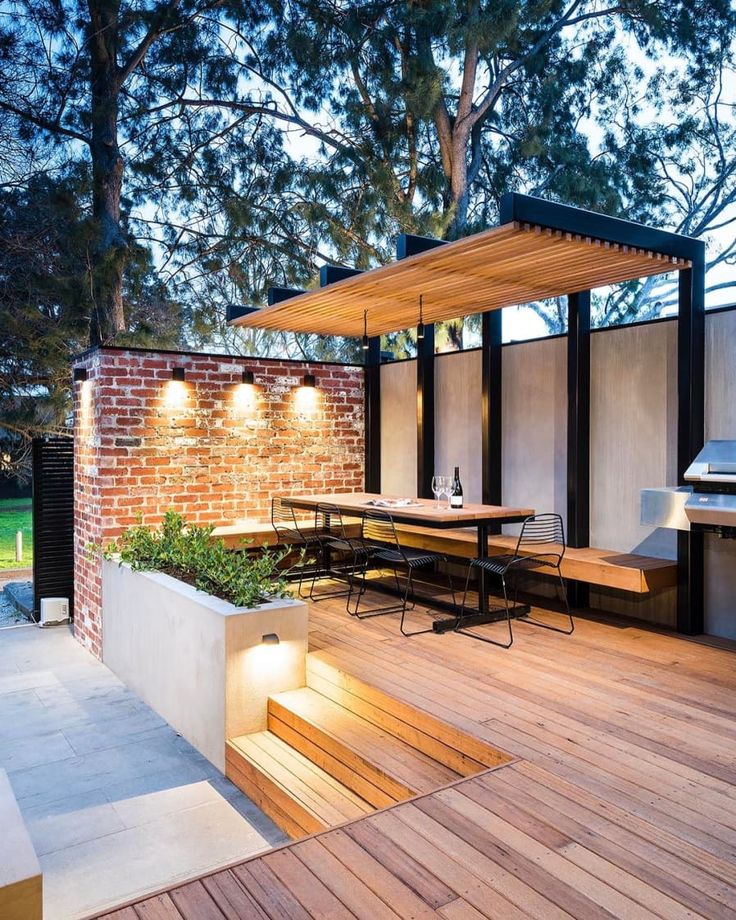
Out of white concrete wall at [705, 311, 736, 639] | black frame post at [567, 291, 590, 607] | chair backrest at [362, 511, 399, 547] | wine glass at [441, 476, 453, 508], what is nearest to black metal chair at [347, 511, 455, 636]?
chair backrest at [362, 511, 399, 547]

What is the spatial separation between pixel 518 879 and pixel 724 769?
124cm

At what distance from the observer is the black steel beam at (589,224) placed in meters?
3.88

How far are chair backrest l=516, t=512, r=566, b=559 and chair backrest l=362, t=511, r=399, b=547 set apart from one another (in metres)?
0.94

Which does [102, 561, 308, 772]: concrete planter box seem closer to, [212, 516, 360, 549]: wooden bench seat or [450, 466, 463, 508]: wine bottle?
[212, 516, 360, 549]: wooden bench seat

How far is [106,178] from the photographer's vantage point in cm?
898

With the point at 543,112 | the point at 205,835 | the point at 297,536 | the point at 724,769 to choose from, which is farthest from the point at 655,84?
the point at 205,835

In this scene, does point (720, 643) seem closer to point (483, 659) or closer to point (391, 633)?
point (483, 659)

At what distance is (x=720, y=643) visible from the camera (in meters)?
4.73

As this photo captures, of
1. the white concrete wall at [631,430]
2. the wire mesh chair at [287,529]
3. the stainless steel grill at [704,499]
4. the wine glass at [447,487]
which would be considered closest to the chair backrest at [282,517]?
the wire mesh chair at [287,529]

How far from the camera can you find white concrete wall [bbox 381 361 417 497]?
7676 millimetres

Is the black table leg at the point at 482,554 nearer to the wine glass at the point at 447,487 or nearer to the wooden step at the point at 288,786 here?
the wine glass at the point at 447,487

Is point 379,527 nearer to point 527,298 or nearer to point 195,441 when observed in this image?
point 195,441

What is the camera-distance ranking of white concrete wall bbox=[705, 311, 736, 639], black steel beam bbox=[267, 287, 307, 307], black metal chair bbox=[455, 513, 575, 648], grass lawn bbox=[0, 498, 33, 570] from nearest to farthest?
white concrete wall bbox=[705, 311, 736, 639] → black metal chair bbox=[455, 513, 575, 648] → black steel beam bbox=[267, 287, 307, 307] → grass lawn bbox=[0, 498, 33, 570]

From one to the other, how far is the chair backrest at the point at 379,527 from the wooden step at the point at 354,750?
156 centimetres
